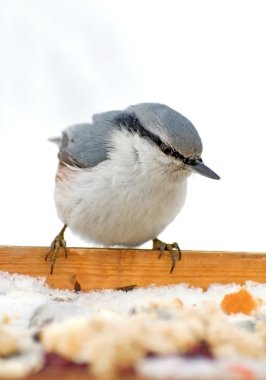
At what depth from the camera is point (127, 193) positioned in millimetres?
2256

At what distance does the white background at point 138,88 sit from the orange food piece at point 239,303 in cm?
99

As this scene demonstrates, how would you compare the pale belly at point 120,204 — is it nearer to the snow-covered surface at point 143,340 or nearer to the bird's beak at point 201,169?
the bird's beak at point 201,169

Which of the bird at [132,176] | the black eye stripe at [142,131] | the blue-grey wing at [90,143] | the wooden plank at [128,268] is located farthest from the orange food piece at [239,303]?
the blue-grey wing at [90,143]

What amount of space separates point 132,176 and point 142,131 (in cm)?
15

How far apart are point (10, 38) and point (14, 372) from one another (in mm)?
1692

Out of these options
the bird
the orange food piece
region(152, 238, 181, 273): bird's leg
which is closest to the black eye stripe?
the bird

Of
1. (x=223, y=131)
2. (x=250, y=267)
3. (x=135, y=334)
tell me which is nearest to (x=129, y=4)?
(x=223, y=131)

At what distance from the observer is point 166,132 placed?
7.25ft

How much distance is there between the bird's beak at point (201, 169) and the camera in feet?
7.17

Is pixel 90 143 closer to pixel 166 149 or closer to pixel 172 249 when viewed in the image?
pixel 166 149

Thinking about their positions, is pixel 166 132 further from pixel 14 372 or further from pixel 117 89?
pixel 14 372

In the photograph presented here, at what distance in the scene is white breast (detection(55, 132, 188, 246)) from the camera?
2.26 meters

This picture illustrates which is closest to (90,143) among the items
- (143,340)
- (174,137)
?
(174,137)

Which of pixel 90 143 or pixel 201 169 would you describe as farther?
pixel 90 143
